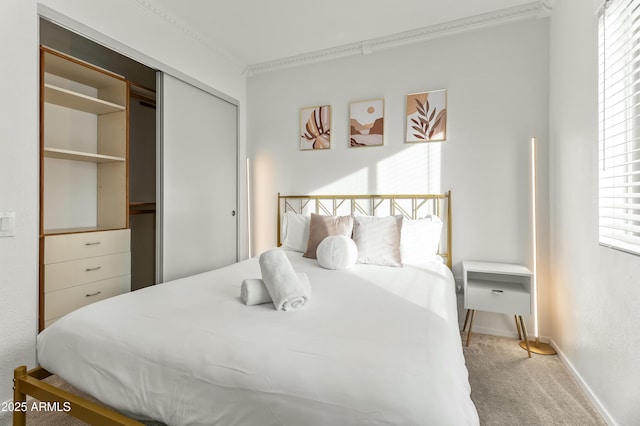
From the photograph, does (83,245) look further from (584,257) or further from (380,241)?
(584,257)

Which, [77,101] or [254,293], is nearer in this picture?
[254,293]

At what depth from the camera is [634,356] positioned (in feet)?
4.52

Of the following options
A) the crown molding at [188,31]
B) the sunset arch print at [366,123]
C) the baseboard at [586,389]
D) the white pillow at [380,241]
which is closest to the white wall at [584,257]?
the baseboard at [586,389]

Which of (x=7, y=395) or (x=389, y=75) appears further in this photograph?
(x=389, y=75)

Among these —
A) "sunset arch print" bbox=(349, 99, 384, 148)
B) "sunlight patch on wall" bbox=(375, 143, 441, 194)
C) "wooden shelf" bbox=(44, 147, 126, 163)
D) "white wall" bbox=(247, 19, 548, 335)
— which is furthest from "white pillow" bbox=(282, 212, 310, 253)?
"wooden shelf" bbox=(44, 147, 126, 163)

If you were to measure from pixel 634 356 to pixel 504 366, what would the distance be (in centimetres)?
88

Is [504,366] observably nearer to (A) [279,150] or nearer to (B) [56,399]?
(B) [56,399]

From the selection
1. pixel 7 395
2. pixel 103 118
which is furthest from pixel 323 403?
pixel 103 118

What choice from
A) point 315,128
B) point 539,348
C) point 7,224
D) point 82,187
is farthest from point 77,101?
point 539,348

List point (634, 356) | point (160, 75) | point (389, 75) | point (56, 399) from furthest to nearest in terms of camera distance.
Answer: point (389, 75), point (160, 75), point (634, 356), point (56, 399)

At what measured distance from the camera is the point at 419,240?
8.41 feet

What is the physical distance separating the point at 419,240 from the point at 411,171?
2.39 ft

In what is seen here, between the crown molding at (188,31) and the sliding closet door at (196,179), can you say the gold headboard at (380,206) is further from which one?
the crown molding at (188,31)

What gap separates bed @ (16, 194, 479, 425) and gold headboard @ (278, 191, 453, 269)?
1.33m
